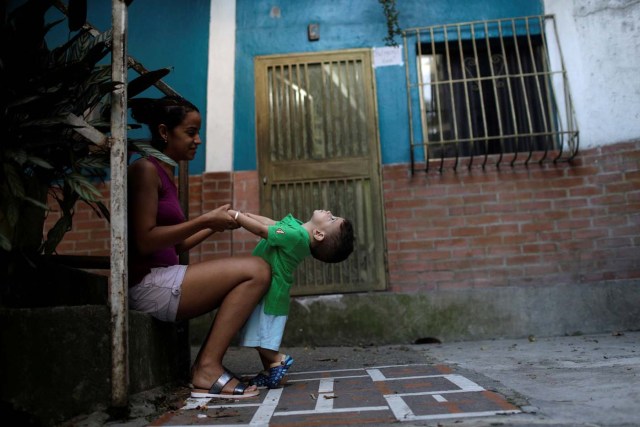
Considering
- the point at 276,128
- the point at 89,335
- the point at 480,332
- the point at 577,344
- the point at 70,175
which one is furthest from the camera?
the point at 276,128

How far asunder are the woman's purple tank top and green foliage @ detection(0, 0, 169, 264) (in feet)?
0.97

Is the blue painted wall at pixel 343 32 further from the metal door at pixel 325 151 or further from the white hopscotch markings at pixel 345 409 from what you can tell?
the white hopscotch markings at pixel 345 409

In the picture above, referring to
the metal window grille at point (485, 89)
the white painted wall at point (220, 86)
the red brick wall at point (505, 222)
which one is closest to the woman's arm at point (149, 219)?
the red brick wall at point (505, 222)

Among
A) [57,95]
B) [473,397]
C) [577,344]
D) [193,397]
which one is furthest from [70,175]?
[577,344]

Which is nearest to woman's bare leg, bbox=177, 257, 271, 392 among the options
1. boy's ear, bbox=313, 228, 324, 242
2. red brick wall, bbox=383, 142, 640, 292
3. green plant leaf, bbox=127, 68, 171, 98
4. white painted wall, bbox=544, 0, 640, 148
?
boy's ear, bbox=313, 228, 324, 242

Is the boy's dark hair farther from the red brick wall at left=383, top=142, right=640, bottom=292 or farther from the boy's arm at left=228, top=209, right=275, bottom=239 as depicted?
the red brick wall at left=383, top=142, right=640, bottom=292

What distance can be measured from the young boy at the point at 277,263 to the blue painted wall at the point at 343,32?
7.37 feet

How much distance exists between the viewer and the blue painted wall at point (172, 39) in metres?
4.98

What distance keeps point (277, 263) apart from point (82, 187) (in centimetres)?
93

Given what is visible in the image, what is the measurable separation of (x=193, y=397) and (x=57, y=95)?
1.33m

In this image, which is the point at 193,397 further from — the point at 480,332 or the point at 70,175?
the point at 480,332

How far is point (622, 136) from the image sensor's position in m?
4.56

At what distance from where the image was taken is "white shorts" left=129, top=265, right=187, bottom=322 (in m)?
2.46

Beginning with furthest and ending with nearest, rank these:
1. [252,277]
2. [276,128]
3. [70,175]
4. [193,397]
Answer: [276,128] → [252,277] → [193,397] → [70,175]
